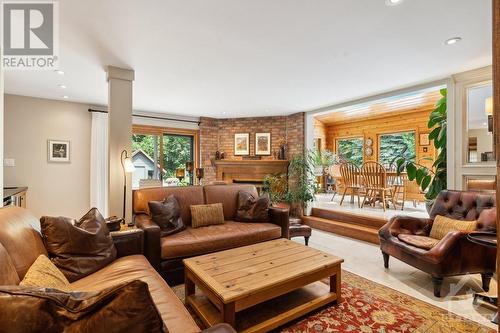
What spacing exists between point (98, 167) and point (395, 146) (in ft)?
24.1

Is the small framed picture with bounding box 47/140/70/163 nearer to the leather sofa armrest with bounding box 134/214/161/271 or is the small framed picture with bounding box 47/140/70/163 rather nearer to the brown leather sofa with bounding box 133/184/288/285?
the brown leather sofa with bounding box 133/184/288/285

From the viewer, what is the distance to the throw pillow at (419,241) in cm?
240

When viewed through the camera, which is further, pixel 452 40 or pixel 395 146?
pixel 395 146

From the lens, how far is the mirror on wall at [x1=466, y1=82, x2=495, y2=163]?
124 inches

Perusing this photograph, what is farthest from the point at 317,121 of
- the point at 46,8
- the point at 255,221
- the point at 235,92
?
the point at 46,8

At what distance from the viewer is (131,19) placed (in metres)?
2.03

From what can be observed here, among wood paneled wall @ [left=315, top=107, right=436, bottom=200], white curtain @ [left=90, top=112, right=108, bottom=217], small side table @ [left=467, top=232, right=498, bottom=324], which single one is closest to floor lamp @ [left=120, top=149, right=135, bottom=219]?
white curtain @ [left=90, top=112, right=108, bottom=217]

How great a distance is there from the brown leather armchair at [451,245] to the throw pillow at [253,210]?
1.45 m

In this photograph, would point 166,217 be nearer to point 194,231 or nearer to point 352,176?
point 194,231

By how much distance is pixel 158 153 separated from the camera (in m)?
5.67

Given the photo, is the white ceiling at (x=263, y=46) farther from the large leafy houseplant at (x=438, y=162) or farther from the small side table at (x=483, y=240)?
the small side table at (x=483, y=240)

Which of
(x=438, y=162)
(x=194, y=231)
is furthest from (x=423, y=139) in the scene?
(x=194, y=231)

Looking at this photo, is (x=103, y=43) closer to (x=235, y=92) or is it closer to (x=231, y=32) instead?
(x=231, y=32)
